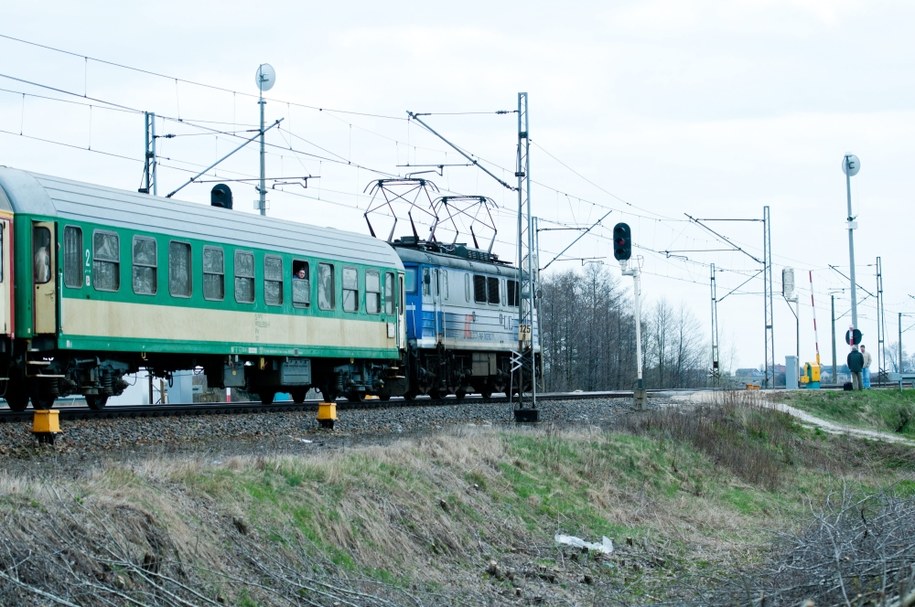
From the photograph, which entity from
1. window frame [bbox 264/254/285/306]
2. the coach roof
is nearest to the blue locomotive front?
the coach roof

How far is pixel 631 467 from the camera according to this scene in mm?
20234

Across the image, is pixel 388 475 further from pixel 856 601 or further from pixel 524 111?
pixel 524 111

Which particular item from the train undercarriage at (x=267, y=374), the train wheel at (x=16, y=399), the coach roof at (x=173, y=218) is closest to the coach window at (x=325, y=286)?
the coach roof at (x=173, y=218)

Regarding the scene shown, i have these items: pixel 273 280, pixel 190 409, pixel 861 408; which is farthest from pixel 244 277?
pixel 861 408

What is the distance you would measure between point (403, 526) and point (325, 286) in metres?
13.0

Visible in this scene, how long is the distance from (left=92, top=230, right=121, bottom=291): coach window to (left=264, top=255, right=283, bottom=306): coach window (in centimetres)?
→ 409

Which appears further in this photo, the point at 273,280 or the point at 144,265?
the point at 273,280

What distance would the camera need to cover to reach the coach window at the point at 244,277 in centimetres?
2270

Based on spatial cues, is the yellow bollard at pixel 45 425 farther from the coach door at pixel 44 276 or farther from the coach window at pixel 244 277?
the coach window at pixel 244 277

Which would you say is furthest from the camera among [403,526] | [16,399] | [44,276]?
[16,399]

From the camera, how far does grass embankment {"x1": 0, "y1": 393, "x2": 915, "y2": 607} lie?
9.29 m

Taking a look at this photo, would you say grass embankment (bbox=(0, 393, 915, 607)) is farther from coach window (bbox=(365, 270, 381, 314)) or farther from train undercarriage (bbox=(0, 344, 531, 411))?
coach window (bbox=(365, 270, 381, 314))

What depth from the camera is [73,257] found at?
62.0ft

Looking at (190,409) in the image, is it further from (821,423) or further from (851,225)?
(851,225)
